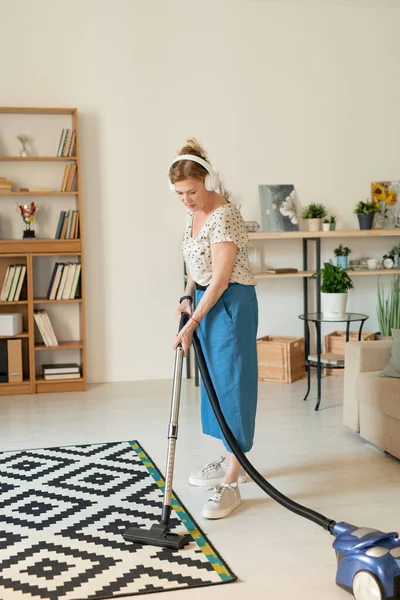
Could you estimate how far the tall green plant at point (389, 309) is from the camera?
20.6ft

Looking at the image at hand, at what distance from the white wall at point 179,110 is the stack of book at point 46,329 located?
15.3 inches

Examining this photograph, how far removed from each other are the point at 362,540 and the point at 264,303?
3.95m

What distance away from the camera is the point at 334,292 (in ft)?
16.2

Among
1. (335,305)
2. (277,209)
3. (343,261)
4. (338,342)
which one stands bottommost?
(338,342)

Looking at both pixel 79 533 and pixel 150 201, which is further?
pixel 150 201

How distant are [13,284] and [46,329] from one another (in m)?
0.38

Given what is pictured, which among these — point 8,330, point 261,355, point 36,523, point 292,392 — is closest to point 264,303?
point 261,355

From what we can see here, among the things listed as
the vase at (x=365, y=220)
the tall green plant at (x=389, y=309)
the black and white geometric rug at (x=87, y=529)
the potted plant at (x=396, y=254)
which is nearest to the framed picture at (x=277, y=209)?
the vase at (x=365, y=220)

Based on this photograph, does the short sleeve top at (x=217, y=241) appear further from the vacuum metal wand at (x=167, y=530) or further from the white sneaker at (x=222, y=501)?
the white sneaker at (x=222, y=501)

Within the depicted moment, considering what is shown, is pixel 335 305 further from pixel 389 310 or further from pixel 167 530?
pixel 167 530

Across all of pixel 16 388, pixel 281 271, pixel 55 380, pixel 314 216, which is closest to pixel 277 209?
pixel 314 216

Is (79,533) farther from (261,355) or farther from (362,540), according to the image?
(261,355)

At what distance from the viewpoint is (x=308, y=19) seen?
6125 mm

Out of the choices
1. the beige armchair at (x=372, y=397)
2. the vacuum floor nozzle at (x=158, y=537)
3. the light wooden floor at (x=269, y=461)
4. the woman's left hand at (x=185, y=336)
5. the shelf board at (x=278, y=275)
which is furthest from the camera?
the shelf board at (x=278, y=275)
